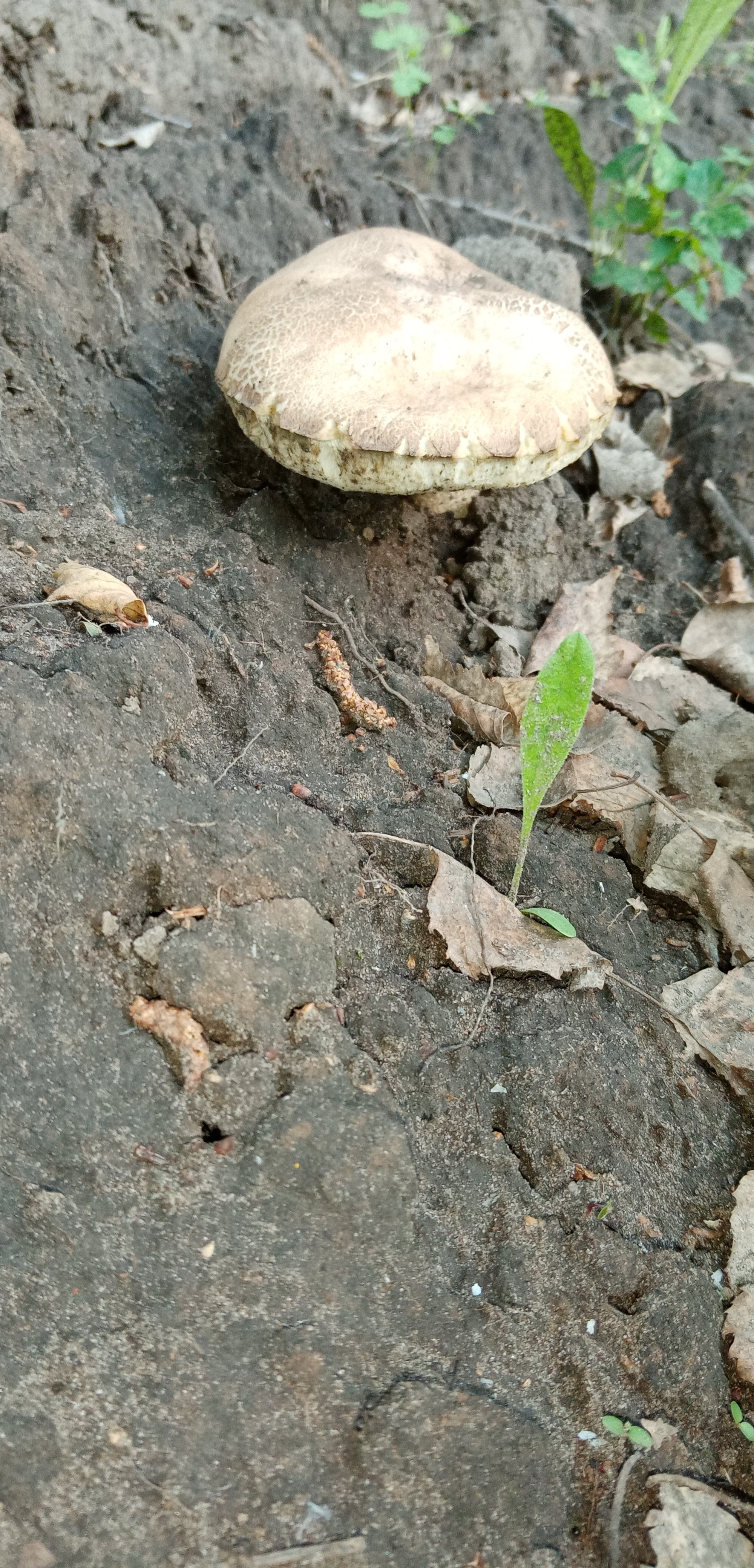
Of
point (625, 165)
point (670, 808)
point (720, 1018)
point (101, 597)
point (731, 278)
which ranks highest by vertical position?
point (625, 165)

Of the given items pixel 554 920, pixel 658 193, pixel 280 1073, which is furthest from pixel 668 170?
pixel 280 1073

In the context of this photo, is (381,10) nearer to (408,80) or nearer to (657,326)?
(408,80)

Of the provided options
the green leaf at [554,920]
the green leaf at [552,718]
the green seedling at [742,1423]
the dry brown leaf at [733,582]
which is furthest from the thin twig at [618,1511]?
the dry brown leaf at [733,582]

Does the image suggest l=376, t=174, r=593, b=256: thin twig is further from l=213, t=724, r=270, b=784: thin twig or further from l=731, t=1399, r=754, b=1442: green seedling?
l=731, t=1399, r=754, b=1442: green seedling

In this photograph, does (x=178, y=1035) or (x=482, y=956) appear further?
Answer: (x=482, y=956)

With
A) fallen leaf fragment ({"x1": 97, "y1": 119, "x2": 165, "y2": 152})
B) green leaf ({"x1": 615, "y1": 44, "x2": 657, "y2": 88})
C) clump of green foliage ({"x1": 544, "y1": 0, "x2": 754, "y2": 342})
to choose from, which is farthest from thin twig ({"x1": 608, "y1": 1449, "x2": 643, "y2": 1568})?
green leaf ({"x1": 615, "y1": 44, "x2": 657, "y2": 88})

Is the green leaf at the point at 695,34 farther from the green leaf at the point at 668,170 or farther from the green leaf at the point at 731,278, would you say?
the green leaf at the point at 731,278
